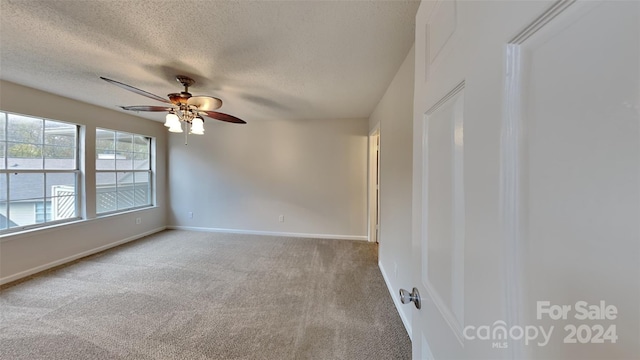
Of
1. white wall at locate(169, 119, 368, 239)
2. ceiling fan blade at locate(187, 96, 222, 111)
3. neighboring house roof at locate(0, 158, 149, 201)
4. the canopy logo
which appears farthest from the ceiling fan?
the canopy logo

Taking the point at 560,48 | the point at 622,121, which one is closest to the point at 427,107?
the point at 560,48

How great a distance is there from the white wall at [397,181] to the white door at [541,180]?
1356mm

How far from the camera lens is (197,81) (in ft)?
8.25

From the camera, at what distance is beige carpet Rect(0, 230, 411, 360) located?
174 cm

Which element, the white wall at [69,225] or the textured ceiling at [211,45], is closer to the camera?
the textured ceiling at [211,45]

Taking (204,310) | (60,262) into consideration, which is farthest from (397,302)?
(60,262)

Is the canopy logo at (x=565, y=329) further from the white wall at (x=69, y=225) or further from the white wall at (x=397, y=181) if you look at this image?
the white wall at (x=69, y=225)

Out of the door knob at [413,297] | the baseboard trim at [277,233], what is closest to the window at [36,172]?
the baseboard trim at [277,233]

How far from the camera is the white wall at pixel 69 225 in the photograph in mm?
2713

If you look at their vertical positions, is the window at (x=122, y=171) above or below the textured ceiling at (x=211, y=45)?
below

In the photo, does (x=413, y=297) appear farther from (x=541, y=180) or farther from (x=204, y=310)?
(x=204, y=310)

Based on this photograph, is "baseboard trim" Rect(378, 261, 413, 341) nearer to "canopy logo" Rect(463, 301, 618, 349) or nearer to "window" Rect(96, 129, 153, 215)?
"canopy logo" Rect(463, 301, 618, 349)

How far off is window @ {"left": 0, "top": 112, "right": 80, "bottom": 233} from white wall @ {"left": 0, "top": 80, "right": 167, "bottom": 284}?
0.13 meters

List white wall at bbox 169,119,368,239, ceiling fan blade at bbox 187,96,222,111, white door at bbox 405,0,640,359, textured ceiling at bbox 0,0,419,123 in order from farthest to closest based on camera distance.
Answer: white wall at bbox 169,119,368,239, ceiling fan blade at bbox 187,96,222,111, textured ceiling at bbox 0,0,419,123, white door at bbox 405,0,640,359
